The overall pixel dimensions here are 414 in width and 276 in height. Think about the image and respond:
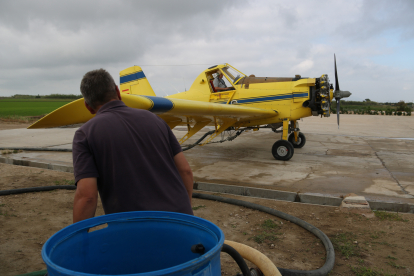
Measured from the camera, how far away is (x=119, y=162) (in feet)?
5.16

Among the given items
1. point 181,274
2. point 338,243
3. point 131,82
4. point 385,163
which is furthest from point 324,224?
point 131,82

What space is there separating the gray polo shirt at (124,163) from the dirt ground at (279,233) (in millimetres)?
1401

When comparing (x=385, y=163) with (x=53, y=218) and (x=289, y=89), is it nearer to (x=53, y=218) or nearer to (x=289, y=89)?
(x=289, y=89)

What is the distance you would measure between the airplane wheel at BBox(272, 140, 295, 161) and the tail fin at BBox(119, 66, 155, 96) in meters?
5.31

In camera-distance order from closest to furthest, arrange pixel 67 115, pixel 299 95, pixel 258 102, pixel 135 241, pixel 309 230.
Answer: pixel 135 241, pixel 309 230, pixel 67 115, pixel 299 95, pixel 258 102

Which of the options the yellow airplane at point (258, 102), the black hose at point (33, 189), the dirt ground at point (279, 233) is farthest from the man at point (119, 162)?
the yellow airplane at point (258, 102)

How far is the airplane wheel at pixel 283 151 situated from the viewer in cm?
776

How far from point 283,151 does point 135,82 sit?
6175mm

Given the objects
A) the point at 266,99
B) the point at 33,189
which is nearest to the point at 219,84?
the point at 266,99

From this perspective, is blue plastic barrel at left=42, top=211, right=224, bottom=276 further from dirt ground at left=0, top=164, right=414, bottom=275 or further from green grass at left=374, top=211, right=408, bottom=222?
green grass at left=374, top=211, right=408, bottom=222

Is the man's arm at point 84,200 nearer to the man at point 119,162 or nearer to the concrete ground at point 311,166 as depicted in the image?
the man at point 119,162

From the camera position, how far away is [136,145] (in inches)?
63.1

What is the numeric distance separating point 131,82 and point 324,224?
9.07m

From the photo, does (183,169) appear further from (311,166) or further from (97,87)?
(311,166)
